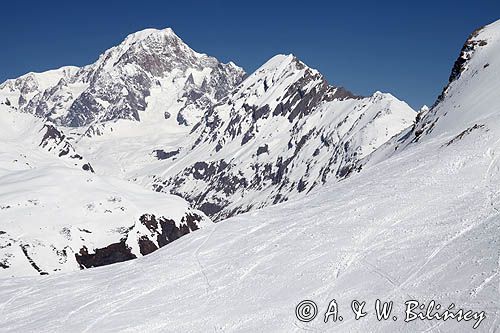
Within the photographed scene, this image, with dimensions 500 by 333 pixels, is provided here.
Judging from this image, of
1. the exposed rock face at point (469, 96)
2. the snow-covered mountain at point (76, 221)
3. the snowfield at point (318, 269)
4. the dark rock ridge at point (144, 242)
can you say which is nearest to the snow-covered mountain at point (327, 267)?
the snowfield at point (318, 269)

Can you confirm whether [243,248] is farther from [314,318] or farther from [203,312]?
[314,318]

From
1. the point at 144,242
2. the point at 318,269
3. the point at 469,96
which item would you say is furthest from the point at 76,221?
the point at 318,269

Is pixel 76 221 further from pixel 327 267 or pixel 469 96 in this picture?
pixel 327 267

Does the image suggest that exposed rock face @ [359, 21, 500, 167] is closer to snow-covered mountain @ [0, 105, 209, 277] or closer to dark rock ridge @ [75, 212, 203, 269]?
dark rock ridge @ [75, 212, 203, 269]

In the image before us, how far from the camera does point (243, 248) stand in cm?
2942

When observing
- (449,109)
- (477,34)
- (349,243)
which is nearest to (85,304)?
(349,243)

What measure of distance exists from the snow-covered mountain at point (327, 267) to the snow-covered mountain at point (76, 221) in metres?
43.5

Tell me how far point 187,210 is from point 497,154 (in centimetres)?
7543

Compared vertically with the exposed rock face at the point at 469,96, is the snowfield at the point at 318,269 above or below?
below

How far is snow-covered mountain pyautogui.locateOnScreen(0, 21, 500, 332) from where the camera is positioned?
62.5 ft

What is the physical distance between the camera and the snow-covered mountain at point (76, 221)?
74.8 m

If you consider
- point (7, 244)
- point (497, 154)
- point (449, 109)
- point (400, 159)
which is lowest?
point (497, 154)

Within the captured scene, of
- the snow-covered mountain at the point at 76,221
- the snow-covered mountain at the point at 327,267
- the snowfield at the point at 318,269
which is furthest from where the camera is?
the snow-covered mountain at the point at 76,221

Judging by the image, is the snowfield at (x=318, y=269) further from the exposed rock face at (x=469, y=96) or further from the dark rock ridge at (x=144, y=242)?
the dark rock ridge at (x=144, y=242)
